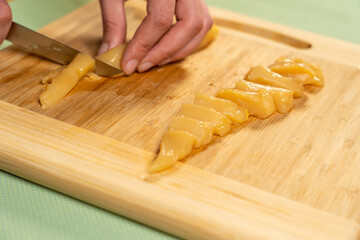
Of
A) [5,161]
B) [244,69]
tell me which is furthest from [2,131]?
[244,69]

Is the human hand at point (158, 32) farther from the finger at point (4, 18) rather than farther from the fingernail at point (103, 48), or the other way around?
the finger at point (4, 18)

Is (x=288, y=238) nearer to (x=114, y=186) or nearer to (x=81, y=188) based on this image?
(x=114, y=186)

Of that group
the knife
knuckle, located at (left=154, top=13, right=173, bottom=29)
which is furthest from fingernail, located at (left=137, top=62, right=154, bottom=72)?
knuckle, located at (left=154, top=13, right=173, bottom=29)

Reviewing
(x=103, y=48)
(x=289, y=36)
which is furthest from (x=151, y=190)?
(x=289, y=36)

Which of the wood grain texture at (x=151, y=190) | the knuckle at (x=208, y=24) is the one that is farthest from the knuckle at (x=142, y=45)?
the wood grain texture at (x=151, y=190)

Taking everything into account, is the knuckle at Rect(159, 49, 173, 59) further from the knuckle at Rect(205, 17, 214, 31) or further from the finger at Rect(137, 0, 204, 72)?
the knuckle at Rect(205, 17, 214, 31)

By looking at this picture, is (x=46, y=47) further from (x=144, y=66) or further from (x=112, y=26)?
(x=144, y=66)
